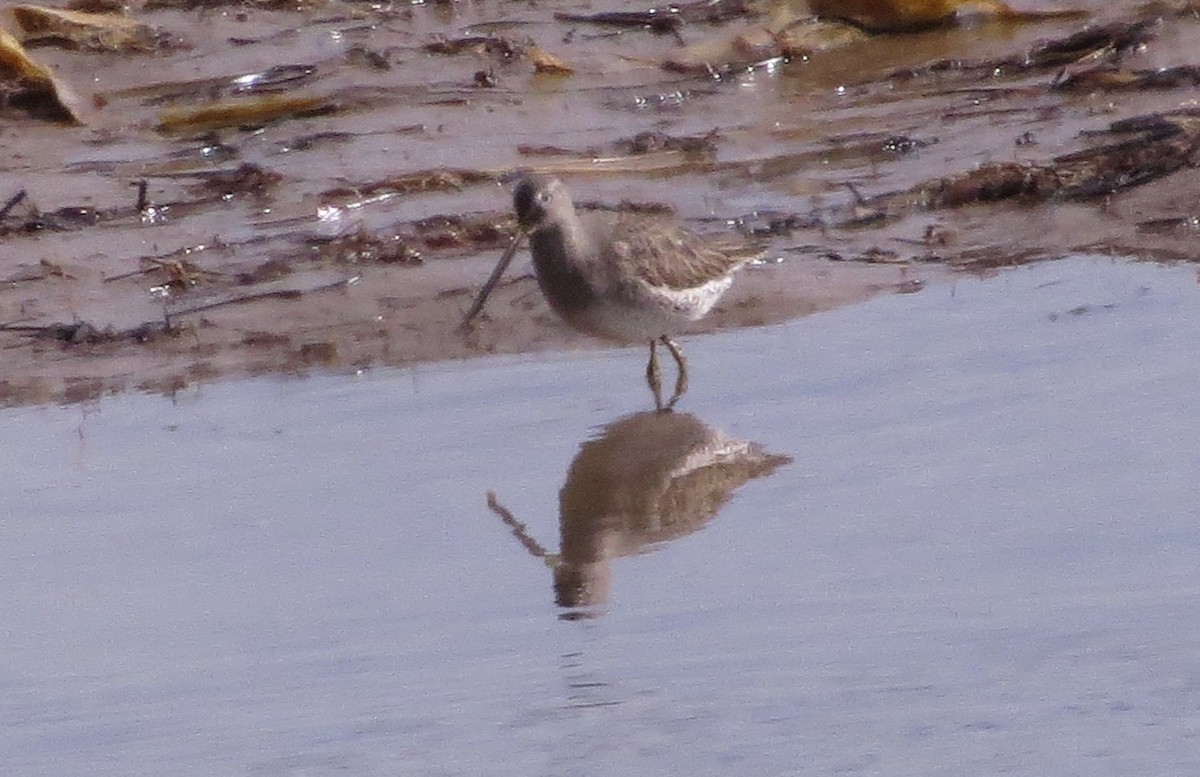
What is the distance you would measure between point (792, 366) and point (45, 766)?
347cm

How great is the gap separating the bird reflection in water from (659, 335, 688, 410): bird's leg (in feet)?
0.54

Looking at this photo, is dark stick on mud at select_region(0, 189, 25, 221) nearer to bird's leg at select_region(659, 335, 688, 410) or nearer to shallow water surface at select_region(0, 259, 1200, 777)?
shallow water surface at select_region(0, 259, 1200, 777)

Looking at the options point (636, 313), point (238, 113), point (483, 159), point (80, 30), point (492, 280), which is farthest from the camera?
point (80, 30)

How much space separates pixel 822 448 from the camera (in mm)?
6805

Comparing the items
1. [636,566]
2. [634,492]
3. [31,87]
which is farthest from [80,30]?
[636,566]

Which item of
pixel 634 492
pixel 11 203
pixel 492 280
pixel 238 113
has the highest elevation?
pixel 238 113

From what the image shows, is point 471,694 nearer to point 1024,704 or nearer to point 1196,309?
point 1024,704

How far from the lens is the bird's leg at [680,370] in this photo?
7511 millimetres

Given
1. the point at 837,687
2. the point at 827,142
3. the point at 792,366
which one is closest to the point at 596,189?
the point at 827,142

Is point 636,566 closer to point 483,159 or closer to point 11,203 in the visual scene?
point 11,203

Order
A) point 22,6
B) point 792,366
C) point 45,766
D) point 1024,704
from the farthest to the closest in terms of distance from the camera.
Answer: point 22,6
point 792,366
point 1024,704
point 45,766

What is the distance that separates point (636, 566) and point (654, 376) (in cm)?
185

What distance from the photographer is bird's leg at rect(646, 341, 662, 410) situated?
7593 millimetres

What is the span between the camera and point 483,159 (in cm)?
1003
